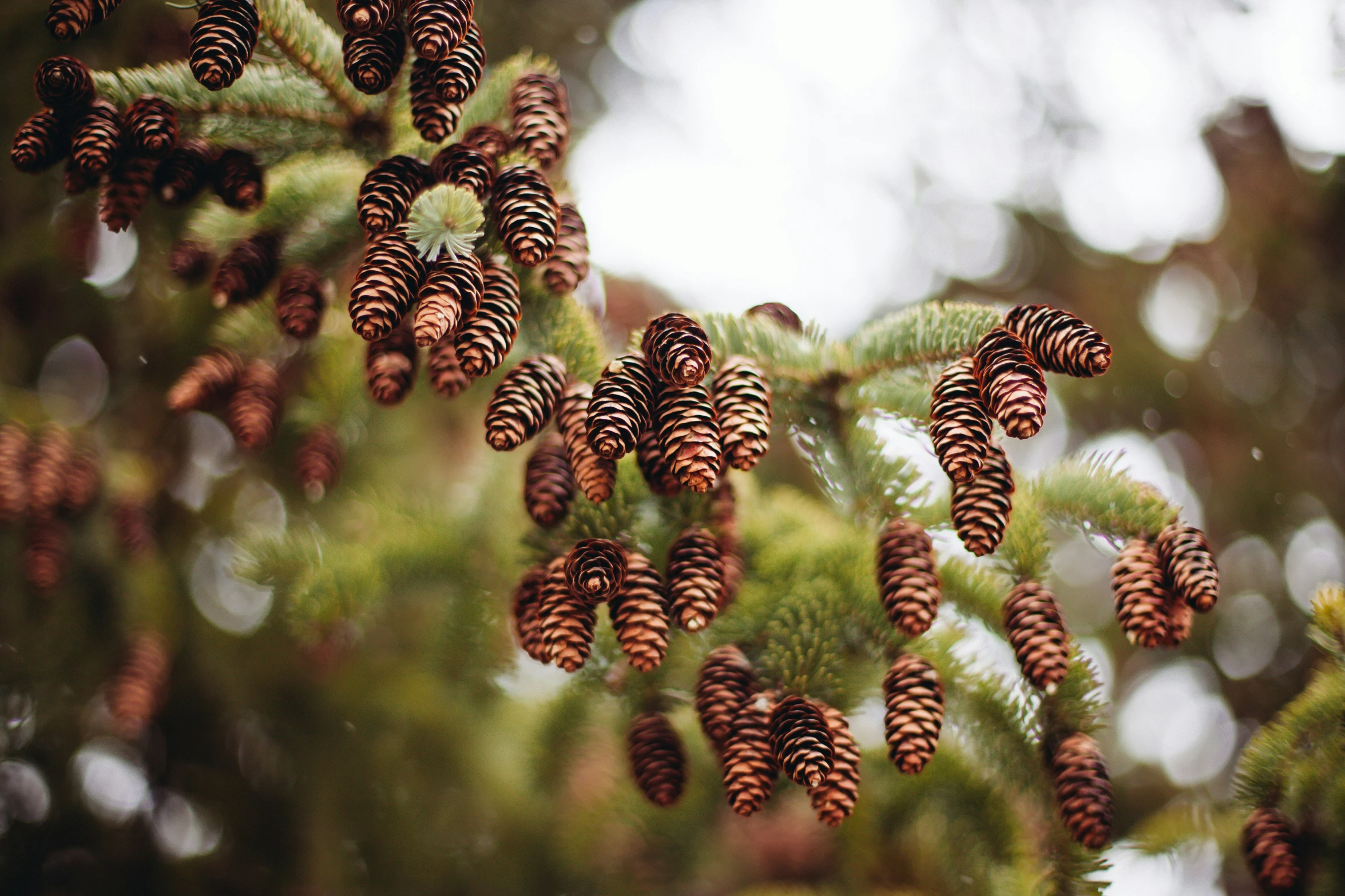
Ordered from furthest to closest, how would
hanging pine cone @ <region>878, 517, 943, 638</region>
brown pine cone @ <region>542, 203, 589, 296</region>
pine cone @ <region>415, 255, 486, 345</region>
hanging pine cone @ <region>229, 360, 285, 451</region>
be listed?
hanging pine cone @ <region>229, 360, 285, 451</region>
brown pine cone @ <region>542, 203, 589, 296</region>
hanging pine cone @ <region>878, 517, 943, 638</region>
pine cone @ <region>415, 255, 486, 345</region>

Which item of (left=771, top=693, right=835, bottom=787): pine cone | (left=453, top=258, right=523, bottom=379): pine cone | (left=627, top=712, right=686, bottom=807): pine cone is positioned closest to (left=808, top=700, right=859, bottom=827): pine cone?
(left=771, top=693, right=835, bottom=787): pine cone

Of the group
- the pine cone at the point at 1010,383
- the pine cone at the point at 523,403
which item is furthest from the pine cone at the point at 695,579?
the pine cone at the point at 1010,383

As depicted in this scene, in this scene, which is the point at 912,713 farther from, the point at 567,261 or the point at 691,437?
the point at 567,261

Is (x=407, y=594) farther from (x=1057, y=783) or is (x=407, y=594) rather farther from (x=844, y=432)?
(x=1057, y=783)

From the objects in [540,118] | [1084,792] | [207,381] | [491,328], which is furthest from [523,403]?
[1084,792]

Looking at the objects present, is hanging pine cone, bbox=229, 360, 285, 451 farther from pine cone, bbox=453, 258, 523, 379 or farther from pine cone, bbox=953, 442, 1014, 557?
pine cone, bbox=953, 442, 1014, 557

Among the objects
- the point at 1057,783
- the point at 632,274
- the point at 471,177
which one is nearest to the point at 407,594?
the point at 471,177
